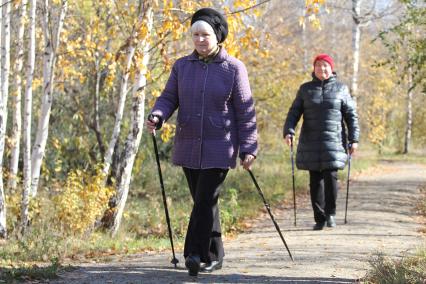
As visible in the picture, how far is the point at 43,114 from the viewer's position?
968cm

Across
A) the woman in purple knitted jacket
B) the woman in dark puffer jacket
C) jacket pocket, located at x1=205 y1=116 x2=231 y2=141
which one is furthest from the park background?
jacket pocket, located at x1=205 y1=116 x2=231 y2=141

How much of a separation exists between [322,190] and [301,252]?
184cm

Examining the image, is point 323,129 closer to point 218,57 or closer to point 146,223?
point 218,57

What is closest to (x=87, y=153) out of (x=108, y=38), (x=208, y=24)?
(x=108, y=38)

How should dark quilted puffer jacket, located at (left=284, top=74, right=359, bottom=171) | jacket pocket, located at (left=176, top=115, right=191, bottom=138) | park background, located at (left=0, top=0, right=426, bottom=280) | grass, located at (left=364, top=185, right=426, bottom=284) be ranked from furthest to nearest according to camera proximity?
park background, located at (left=0, top=0, right=426, bottom=280) → dark quilted puffer jacket, located at (left=284, top=74, right=359, bottom=171) → jacket pocket, located at (left=176, top=115, right=191, bottom=138) → grass, located at (left=364, top=185, right=426, bottom=284)

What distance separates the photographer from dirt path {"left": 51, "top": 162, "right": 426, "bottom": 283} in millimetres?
5883

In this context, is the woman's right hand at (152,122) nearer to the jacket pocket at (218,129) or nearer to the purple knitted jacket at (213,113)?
the purple knitted jacket at (213,113)

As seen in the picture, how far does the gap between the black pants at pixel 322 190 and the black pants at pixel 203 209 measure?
3182mm

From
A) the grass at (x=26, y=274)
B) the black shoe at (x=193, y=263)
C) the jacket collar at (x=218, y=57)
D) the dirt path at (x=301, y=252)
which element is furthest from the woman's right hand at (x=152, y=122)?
the grass at (x=26, y=274)

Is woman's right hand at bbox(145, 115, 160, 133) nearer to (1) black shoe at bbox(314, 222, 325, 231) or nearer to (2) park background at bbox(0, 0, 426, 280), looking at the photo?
(2) park background at bbox(0, 0, 426, 280)

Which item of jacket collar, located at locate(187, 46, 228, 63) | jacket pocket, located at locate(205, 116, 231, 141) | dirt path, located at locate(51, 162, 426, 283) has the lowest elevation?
dirt path, located at locate(51, 162, 426, 283)

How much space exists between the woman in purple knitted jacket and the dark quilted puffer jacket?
120 inches

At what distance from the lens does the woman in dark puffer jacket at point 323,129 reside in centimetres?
873

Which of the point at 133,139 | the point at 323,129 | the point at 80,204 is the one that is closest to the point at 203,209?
the point at 323,129
